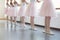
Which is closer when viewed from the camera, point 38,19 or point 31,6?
point 31,6

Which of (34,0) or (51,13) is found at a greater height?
(34,0)

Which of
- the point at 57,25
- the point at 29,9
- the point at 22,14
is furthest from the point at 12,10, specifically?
the point at 57,25

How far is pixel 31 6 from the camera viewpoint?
3359 mm

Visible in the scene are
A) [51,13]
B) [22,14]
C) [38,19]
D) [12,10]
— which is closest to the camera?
[51,13]

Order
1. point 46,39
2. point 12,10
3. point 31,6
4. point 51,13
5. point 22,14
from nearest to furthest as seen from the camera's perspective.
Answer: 1. point 46,39
2. point 51,13
3. point 31,6
4. point 22,14
5. point 12,10

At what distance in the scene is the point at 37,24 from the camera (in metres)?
5.54

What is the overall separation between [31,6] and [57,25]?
110 cm

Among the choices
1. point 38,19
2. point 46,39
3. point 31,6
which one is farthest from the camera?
point 38,19

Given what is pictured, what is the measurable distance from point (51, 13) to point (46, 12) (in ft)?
0.35

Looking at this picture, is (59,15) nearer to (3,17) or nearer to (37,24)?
(37,24)

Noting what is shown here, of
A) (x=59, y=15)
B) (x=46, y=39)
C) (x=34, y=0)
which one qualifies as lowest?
(x=46, y=39)

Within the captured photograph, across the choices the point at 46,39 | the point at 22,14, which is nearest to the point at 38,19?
the point at 22,14

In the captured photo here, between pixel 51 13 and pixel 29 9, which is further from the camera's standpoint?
pixel 29 9

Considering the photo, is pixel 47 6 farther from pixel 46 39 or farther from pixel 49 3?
pixel 46 39
